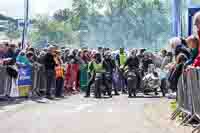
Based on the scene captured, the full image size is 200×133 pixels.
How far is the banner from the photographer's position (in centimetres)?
2461

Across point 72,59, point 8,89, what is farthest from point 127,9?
point 8,89

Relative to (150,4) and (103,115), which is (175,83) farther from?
(150,4)

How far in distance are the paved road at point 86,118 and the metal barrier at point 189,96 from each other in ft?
1.32

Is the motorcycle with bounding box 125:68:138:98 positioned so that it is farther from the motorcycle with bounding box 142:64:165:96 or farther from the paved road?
the paved road

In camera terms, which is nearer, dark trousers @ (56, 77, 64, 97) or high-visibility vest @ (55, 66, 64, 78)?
dark trousers @ (56, 77, 64, 97)

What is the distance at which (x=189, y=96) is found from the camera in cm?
1536

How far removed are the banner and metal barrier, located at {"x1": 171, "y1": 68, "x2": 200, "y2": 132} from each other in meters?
8.95

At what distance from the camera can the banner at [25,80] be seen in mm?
24609

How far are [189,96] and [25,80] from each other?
422 inches

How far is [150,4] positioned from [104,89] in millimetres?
67559

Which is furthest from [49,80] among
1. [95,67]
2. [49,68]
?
[95,67]

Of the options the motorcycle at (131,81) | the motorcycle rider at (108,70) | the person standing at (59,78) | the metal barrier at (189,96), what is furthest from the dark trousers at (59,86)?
the metal barrier at (189,96)

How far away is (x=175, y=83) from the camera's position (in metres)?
17.5

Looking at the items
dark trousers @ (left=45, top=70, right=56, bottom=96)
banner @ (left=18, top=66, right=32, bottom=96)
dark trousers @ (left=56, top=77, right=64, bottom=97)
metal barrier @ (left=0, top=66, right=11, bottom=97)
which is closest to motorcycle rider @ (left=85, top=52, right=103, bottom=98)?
dark trousers @ (left=56, top=77, right=64, bottom=97)
